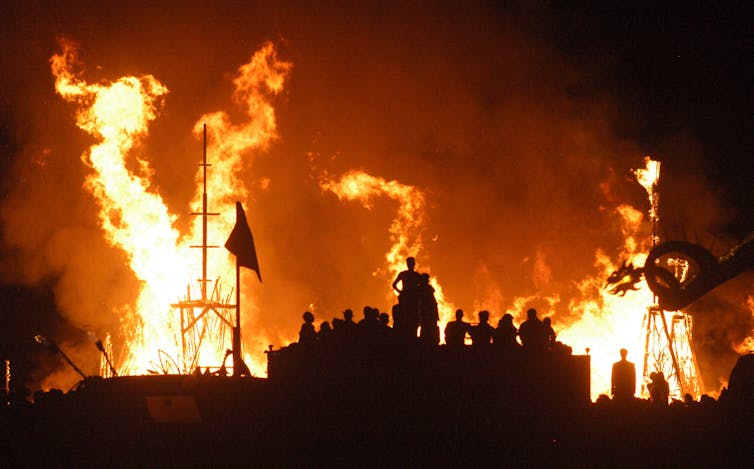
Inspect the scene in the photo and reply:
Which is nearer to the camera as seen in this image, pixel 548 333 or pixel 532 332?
pixel 532 332

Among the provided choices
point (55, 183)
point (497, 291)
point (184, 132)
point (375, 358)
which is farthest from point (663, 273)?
point (55, 183)

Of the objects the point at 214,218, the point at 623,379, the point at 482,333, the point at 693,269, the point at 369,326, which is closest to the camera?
the point at 369,326

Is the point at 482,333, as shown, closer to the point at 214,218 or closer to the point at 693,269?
the point at 693,269

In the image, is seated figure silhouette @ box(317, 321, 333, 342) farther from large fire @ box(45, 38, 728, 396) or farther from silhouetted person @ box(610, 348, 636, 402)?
large fire @ box(45, 38, 728, 396)

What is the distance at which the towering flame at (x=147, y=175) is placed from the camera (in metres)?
29.1

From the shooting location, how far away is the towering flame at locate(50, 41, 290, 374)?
1147 inches

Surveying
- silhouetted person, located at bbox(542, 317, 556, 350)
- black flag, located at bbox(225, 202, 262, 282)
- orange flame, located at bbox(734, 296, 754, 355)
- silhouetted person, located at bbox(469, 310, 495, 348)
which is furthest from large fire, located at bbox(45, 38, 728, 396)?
silhouetted person, located at bbox(469, 310, 495, 348)

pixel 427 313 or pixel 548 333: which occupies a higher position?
pixel 427 313

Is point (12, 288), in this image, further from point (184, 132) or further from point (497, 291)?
point (497, 291)

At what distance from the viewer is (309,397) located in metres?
15.2

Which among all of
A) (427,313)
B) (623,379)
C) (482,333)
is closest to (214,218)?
(427,313)

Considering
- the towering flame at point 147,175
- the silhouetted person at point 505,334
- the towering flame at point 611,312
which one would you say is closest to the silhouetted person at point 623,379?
the silhouetted person at point 505,334

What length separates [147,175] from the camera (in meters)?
31.1

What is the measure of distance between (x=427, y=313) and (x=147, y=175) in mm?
17289
